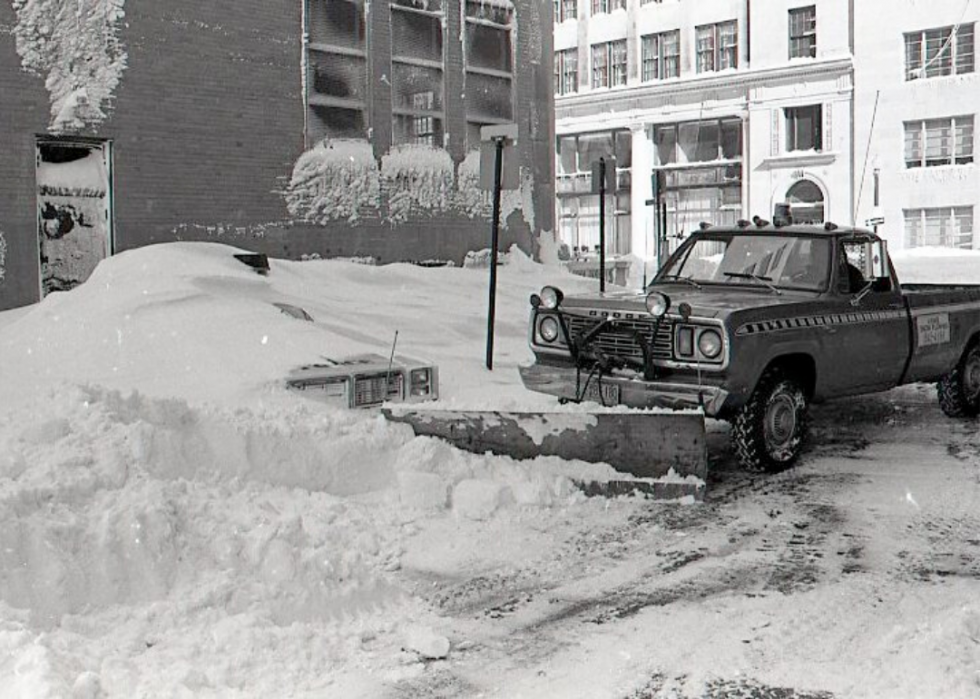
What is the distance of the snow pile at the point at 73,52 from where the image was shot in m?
14.2

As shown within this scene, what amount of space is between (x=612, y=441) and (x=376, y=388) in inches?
103

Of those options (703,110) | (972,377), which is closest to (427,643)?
(972,377)

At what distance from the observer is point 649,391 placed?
8617 millimetres

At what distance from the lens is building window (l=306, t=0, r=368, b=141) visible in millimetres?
17266

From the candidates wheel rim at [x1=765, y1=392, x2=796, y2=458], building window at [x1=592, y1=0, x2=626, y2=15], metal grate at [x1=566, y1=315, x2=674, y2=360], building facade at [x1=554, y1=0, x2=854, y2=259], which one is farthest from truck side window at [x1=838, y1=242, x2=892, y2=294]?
building window at [x1=592, y1=0, x2=626, y2=15]

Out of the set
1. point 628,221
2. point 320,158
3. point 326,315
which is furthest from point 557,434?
point 628,221

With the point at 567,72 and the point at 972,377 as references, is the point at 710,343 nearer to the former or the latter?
the point at 972,377

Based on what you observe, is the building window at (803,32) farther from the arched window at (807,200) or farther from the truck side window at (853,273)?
the truck side window at (853,273)

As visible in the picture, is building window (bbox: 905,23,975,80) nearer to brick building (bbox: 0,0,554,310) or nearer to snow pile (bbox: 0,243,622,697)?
brick building (bbox: 0,0,554,310)

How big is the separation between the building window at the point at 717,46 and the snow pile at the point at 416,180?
100 feet

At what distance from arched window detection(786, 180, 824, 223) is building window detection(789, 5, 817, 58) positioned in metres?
5.00

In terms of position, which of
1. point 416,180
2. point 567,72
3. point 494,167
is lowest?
point 494,167

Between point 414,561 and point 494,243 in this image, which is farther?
point 494,243

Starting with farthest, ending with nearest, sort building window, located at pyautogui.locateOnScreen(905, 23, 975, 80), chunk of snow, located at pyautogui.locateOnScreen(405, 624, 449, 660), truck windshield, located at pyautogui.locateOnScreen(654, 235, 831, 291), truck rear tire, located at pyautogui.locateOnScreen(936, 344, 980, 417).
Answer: building window, located at pyautogui.locateOnScreen(905, 23, 975, 80), truck rear tire, located at pyautogui.locateOnScreen(936, 344, 980, 417), truck windshield, located at pyautogui.locateOnScreen(654, 235, 831, 291), chunk of snow, located at pyautogui.locateOnScreen(405, 624, 449, 660)
